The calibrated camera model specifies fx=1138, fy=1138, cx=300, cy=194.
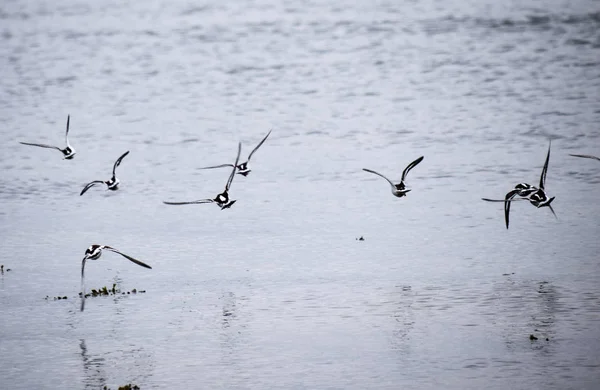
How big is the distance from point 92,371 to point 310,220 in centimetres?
1239

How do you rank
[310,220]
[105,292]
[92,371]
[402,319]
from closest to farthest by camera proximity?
[92,371]
[402,319]
[105,292]
[310,220]

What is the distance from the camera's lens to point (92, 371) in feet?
64.5

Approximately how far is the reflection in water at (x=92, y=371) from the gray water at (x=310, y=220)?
0.17ft

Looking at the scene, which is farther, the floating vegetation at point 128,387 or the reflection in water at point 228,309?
the reflection in water at point 228,309

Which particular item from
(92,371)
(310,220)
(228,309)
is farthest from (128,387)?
(310,220)

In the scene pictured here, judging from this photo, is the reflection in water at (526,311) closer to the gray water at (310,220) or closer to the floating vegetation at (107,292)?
Answer: the gray water at (310,220)

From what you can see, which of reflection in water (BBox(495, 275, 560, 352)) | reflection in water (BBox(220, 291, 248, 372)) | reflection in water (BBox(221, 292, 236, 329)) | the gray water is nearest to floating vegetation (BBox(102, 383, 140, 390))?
the gray water

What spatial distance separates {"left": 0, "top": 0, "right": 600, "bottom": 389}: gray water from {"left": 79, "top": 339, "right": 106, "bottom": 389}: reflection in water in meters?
0.05

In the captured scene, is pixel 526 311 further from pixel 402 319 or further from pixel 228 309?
pixel 228 309

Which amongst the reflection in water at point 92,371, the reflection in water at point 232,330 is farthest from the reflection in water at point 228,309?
the reflection in water at point 92,371

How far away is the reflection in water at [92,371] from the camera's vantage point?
19016 millimetres

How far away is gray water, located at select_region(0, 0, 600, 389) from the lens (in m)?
20.2

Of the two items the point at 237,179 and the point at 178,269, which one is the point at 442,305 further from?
the point at 237,179

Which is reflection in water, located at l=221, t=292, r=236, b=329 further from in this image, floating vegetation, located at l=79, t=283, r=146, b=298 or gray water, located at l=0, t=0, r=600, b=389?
floating vegetation, located at l=79, t=283, r=146, b=298
